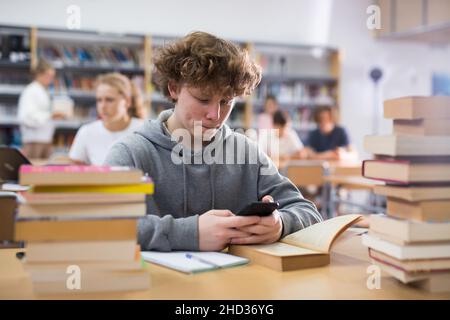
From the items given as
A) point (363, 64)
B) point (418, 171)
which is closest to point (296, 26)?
point (363, 64)

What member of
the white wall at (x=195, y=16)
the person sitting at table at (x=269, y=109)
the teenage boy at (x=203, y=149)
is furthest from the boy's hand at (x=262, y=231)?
the white wall at (x=195, y=16)

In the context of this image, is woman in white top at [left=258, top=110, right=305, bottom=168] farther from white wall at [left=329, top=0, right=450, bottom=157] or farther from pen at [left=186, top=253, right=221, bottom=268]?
pen at [left=186, top=253, right=221, bottom=268]

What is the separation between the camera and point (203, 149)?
5.08 feet

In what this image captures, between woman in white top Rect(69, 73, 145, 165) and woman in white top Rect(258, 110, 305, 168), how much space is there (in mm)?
2307

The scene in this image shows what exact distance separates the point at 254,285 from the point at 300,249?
242 mm

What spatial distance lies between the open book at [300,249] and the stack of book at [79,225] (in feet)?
0.98

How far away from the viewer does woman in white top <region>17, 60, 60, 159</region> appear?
583cm

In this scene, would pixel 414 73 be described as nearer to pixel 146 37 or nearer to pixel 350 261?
pixel 146 37

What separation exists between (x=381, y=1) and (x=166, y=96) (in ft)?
22.5

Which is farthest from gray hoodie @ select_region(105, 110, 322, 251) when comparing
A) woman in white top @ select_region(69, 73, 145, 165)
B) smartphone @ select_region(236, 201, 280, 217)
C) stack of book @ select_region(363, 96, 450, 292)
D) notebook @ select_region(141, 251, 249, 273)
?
woman in white top @ select_region(69, 73, 145, 165)

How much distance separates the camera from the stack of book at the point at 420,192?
898 millimetres

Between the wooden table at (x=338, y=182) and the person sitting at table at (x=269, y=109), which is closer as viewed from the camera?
the wooden table at (x=338, y=182)

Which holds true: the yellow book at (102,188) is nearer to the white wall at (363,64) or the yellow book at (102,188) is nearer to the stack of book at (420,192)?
the stack of book at (420,192)

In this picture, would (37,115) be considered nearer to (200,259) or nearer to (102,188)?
(200,259)
